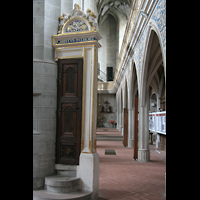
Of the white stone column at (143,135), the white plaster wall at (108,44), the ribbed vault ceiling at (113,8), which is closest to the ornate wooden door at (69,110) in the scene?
the white stone column at (143,135)

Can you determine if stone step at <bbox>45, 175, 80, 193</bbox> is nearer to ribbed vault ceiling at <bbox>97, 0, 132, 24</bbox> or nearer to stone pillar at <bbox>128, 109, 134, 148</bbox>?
stone pillar at <bbox>128, 109, 134, 148</bbox>

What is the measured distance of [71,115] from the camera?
4617 millimetres

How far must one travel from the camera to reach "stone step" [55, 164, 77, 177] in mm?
4559

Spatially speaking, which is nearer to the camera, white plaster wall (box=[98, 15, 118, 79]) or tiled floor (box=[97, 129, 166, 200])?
tiled floor (box=[97, 129, 166, 200])

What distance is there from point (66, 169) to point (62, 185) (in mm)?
502

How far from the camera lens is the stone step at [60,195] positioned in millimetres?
3882

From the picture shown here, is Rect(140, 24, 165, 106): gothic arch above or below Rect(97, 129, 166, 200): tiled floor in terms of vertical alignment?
above

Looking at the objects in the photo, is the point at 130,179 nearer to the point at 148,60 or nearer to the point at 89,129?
the point at 89,129

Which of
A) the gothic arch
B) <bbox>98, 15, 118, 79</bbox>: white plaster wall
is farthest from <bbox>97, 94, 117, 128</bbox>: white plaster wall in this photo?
the gothic arch

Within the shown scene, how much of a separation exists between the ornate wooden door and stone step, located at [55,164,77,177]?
8 centimetres

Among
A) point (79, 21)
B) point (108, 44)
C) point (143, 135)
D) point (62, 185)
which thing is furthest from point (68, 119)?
point (108, 44)

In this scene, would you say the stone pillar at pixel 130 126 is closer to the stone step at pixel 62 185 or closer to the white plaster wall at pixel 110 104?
the stone step at pixel 62 185
